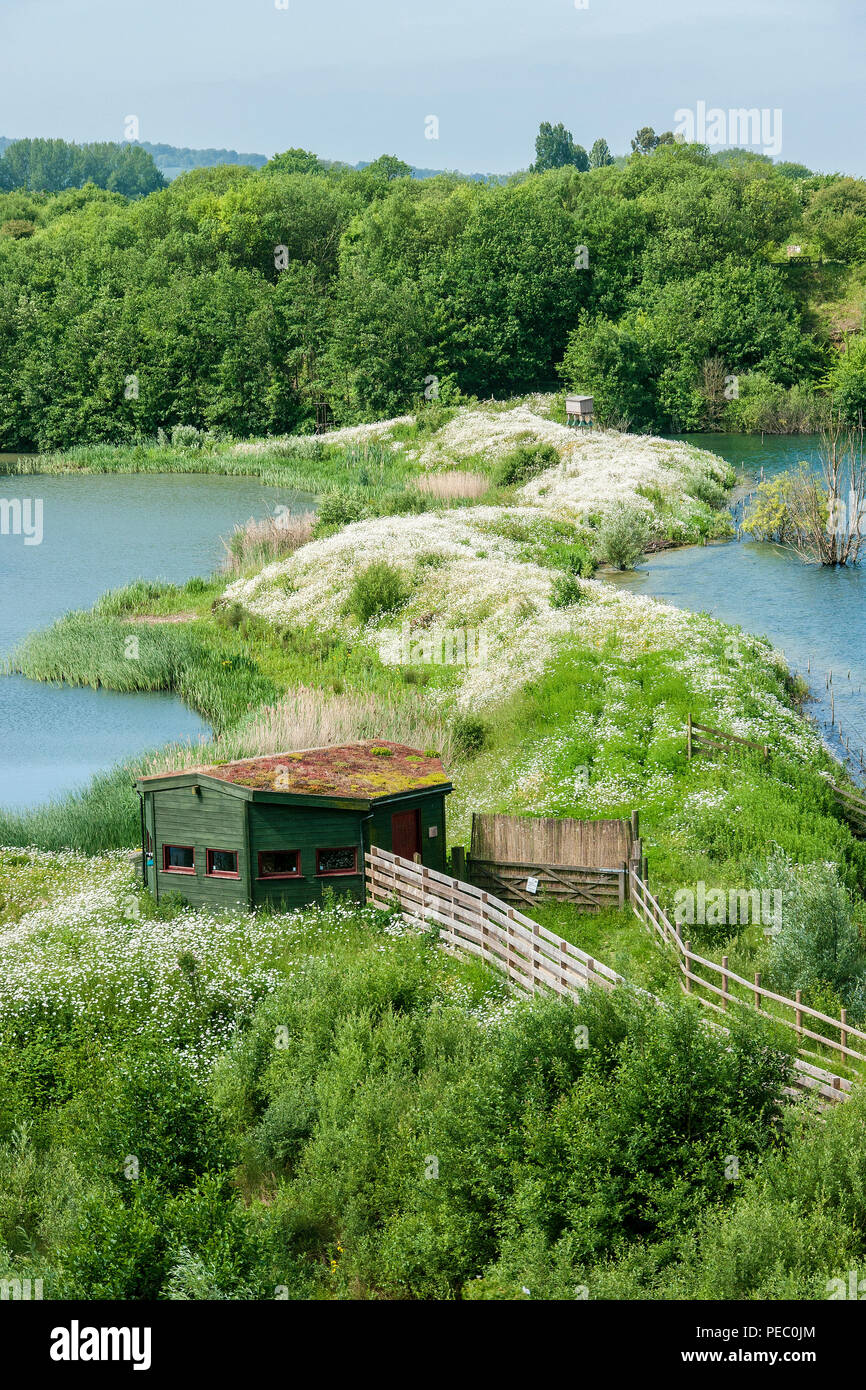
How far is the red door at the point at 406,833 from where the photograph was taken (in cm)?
2359

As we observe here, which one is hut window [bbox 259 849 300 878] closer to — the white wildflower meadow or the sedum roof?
the white wildflower meadow

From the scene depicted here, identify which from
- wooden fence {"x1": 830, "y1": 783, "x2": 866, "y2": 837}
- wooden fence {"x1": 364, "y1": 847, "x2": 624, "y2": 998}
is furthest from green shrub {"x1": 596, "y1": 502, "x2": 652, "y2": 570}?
wooden fence {"x1": 364, "y1": 847, "x2": 624, "y2": 998}

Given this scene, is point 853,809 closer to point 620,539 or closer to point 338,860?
point 338,860

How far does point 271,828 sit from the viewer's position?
74.3 ft

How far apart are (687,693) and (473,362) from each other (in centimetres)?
7237

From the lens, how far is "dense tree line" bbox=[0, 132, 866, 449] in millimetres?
A: 93250

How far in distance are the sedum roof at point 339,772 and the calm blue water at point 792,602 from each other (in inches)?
412

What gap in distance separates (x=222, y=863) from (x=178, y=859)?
2.80 ft

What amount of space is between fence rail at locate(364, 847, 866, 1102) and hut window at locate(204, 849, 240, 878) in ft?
7.07

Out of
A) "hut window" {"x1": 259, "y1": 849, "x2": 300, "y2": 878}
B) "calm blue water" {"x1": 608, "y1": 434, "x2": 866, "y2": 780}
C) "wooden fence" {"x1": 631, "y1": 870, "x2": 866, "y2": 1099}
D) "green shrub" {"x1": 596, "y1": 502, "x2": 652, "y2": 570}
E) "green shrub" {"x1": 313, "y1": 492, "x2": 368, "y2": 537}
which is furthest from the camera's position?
"green shrub" {"x1": 313, "y1": 492, "x2": 368, "y2": 537}

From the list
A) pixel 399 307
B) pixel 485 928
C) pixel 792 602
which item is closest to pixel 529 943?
pixel 485 928
